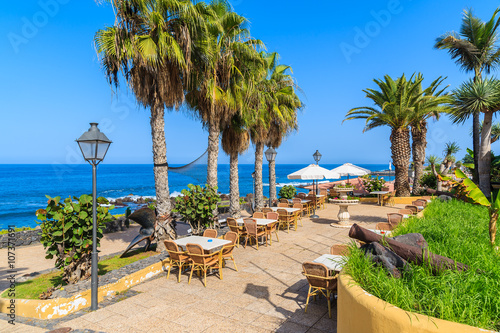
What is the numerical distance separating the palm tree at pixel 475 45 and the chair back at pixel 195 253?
17.8 m

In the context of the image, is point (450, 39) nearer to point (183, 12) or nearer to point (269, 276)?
point (183, 12)

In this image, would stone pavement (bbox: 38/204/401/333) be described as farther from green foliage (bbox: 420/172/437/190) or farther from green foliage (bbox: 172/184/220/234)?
green foliage (bbox: 420/172/437/190)

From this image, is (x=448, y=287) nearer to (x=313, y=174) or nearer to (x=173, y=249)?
(x=173, y=249)

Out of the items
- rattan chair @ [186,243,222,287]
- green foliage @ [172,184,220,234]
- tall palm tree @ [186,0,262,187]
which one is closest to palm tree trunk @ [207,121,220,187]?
tall palm tree @ [186,0,262,187]

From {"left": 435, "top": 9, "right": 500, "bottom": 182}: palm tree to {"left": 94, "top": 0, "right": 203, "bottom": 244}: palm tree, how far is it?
52.6 ft

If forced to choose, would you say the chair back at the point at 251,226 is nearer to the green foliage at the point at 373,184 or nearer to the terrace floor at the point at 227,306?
the terrace floor at the point at 227,306

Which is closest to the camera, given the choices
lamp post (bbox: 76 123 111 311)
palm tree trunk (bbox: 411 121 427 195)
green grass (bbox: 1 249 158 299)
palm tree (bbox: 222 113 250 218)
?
lamp post (bbox: 76 123 111 311)

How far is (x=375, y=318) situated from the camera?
2742 mm

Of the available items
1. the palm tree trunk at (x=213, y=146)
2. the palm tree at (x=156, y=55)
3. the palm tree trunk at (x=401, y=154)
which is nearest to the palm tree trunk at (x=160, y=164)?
the palm tree at (x=156, y=55)

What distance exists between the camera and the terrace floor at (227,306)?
4.62m

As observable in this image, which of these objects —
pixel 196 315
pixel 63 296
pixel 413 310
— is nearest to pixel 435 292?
pixel 413 310

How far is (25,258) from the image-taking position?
35.3 feet

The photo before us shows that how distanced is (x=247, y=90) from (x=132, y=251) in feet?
24.7

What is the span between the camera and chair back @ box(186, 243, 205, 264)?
6.50m
